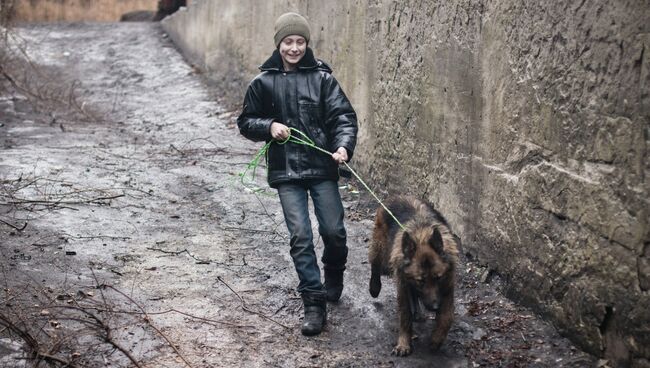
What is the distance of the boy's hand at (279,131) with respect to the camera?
16.7 feet

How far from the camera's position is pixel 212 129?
41.5ft

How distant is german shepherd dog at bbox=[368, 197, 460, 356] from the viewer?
15.3 ft

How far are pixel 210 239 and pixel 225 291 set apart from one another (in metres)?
1.36

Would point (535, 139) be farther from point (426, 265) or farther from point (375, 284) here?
point (375, 284)

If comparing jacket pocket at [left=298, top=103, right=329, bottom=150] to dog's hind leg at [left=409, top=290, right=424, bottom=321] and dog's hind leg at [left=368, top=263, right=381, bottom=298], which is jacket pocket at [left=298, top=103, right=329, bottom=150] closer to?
dog's hind leg at [left=368, top=263, right=381, bottom=298]

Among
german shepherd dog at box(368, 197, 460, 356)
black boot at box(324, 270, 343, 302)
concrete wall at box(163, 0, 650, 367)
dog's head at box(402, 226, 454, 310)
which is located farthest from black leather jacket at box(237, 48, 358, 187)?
concrete wall at box(163, 0, 650, 367)

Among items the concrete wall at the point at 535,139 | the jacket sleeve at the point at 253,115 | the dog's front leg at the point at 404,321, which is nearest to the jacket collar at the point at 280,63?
the jacket sleeve at the point at 253,115

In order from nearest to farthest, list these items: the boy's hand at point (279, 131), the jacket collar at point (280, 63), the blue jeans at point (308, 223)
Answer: the boy's hand at point (279, 131) → the blue jeans at point (308, 223) → the jacket collar at point (280, 63)

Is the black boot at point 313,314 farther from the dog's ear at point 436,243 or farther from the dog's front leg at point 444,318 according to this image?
the dog's ear at point 436,243

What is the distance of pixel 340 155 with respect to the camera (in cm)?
507

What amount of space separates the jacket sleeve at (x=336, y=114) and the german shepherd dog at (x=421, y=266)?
667 millimetres

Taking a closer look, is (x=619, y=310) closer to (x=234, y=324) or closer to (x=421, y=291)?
(x=421, y=291)

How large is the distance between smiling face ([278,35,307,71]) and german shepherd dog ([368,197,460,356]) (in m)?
1.26

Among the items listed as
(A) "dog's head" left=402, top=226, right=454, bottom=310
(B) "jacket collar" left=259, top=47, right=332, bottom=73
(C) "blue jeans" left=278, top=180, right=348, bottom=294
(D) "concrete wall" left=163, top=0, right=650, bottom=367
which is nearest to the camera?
(D) "concrete wall" left=163, top=0, right=650, bottom=367
